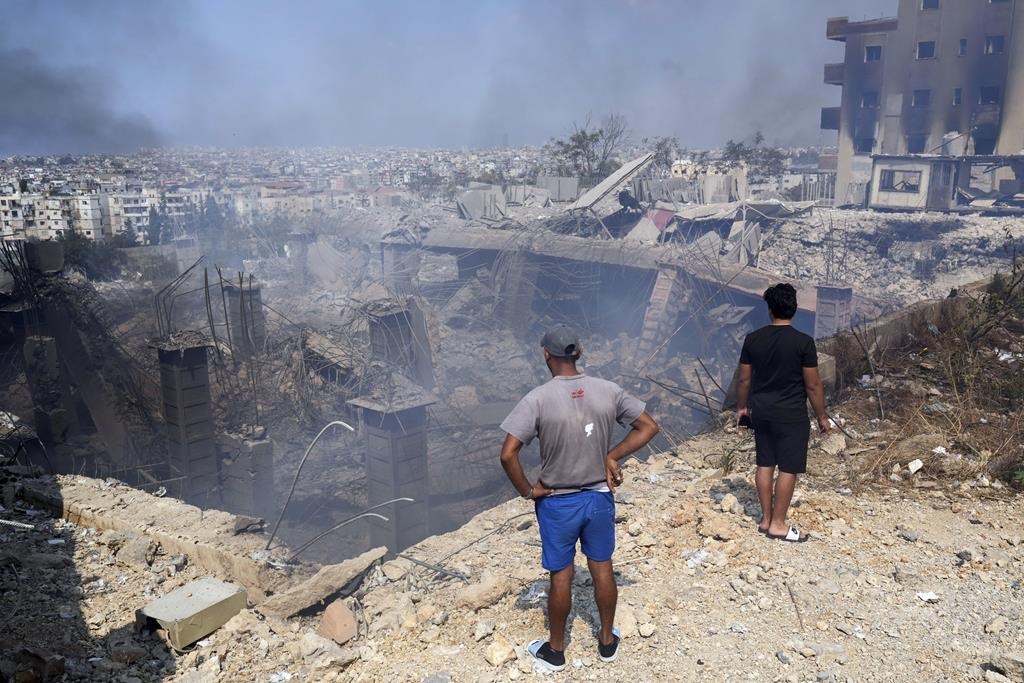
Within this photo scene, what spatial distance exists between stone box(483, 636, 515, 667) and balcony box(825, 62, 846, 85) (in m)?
41.1

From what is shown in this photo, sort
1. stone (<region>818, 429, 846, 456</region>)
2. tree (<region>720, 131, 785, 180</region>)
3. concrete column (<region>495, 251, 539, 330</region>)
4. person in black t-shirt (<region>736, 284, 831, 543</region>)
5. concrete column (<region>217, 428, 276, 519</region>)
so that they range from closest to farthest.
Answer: person in black t-shirt (<region>736, 284, 831, 543</region>)
stone (<region>818, 429, 846, 456</region>)
concrete column (<region>217, 428, 276, 519</region>)
concrete column (<region>495, 251, 539, 330</region>)
tree (<region>720, 131, 785, 180</region>)

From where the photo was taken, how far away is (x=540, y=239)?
18.7 m

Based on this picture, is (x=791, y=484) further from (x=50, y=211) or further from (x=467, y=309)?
(x=50, y=211)

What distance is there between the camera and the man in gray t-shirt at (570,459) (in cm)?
282

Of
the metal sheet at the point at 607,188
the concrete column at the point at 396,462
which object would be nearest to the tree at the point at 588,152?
the metal sheet at the point at 607,188

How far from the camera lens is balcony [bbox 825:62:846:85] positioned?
3785cm

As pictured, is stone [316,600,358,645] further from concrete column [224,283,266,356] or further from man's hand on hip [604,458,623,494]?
concrete column [224,283,266,356]

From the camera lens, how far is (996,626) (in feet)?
10.2

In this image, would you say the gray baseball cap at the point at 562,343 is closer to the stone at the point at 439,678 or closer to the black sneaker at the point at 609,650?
the black sneaker at the point at 609,650

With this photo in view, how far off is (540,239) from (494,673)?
16142 mm

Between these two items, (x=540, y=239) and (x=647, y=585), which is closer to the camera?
(x=647, y=585)

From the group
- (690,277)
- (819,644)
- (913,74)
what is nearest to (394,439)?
(819,644)

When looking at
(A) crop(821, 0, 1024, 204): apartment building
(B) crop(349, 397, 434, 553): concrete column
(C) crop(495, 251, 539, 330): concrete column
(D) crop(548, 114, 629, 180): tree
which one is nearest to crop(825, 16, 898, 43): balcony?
(A) crop(821, 0, 1024, 204): apartment building

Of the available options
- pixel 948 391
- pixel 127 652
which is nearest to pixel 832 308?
pixel 948 391
